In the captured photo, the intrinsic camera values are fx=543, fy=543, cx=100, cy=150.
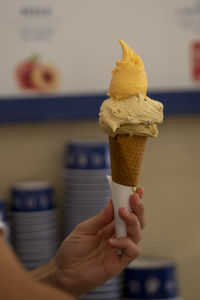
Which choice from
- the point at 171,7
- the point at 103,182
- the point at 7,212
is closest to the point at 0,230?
the point at 103,182

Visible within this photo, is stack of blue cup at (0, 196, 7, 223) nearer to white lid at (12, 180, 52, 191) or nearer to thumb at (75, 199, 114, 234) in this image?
white lid at (12, 180, 52, 191)

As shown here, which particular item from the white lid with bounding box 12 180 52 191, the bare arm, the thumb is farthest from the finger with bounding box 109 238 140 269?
the white lid with bounding box 12 180 52 191

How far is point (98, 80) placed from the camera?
2654mm

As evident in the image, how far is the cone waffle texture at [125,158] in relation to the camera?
4.20ft

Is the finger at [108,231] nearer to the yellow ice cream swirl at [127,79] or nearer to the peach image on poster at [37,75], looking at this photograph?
the yellow ice cream swirl at [127,79]

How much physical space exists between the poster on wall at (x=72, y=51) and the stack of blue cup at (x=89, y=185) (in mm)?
276

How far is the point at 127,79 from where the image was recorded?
1269 mm

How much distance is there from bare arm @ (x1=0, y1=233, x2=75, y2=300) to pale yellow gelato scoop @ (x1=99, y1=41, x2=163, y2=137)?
1.59 ft

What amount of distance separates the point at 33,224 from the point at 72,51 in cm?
85

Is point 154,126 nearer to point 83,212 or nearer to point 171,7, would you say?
point 83,212

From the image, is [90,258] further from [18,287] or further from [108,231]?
[18,287]

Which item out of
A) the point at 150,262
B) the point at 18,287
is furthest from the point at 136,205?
the point at 150,262

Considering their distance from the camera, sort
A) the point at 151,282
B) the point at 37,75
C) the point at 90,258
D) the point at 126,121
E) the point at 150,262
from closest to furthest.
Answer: the point at 126,121 < the point at 90,258 < the point at 151,282 < the point at 37,75 < the point at 150,262

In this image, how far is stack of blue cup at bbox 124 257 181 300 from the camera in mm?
2463
